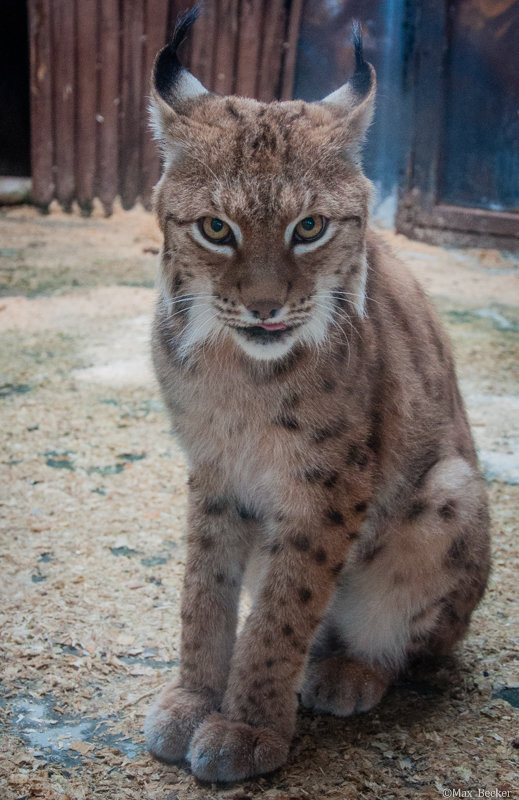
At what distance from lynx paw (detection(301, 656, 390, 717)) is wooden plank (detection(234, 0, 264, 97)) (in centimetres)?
668

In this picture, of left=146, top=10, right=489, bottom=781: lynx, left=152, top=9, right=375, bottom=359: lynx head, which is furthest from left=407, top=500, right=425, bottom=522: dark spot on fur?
left=152, top=9, right=375, bottom=359: lynx head

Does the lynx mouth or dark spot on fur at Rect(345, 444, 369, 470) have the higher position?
the lynx mouth

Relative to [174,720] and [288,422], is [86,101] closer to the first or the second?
[288,422]

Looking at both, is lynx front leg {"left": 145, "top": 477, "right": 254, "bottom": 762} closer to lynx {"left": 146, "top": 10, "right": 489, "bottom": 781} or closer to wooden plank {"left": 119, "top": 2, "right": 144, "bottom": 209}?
lynx {"left": 146, "top": 10, "right": 489, "bottom": 781}

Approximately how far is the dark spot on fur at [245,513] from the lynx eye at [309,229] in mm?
789

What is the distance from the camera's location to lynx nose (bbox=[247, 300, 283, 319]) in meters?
2.22

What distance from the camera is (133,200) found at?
9.23 m

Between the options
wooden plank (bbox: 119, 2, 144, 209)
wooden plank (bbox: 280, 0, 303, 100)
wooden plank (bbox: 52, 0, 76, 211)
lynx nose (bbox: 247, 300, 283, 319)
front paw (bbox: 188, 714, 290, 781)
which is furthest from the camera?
wooden plank (bbox: 52, 0, 76, 211)

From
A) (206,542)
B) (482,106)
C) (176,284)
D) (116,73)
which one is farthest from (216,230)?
(116,73)

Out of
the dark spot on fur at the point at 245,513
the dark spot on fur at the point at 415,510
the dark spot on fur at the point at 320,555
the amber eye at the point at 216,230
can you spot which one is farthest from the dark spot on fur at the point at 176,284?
the dark spot on fur at the point at 415,510

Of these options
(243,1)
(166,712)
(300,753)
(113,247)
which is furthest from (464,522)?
(243,1)

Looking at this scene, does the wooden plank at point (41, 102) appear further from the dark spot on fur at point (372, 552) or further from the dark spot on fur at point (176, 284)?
the dark spot on fur at point (372, 552)

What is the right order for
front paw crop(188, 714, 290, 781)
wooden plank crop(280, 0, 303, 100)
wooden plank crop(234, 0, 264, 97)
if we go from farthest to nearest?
wooden plank crop(234, 0, 264, 97), wooden plank crop(280, 0, 303, 100), front paw crop(188, 714, 290, 781)

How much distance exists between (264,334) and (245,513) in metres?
0.60
